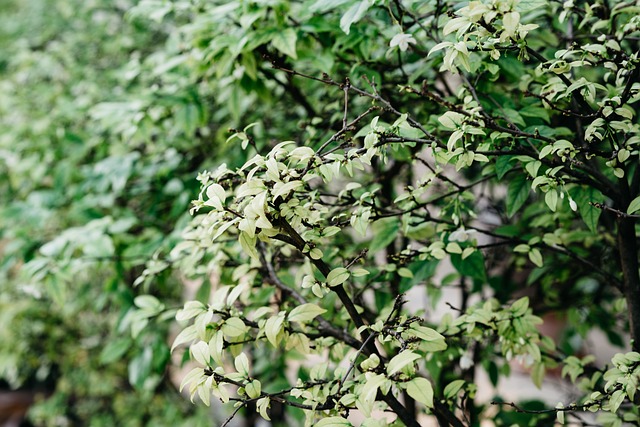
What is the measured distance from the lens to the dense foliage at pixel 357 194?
3.33 ft

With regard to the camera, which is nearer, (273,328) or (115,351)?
(273,328)

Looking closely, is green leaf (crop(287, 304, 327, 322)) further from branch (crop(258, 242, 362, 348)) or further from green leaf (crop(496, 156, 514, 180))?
green leaf (crop(496, 156, 514, 180))

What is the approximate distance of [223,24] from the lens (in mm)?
1591

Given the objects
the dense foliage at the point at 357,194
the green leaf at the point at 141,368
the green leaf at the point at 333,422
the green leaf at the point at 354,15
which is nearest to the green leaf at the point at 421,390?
the dense foliage at the point at 357,194

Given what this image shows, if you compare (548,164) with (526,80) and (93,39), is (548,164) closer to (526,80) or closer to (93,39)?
(526,80)

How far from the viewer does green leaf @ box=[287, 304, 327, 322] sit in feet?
3.40

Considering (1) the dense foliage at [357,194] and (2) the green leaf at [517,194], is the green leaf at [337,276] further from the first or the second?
(2) the green leaf at [517,194]

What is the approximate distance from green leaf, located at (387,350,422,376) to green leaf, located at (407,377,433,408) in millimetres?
37

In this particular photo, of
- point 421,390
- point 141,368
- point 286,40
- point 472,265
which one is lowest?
point 141,368

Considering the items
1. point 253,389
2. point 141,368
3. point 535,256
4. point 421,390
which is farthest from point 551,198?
point 141,368

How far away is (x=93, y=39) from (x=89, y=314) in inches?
66.0

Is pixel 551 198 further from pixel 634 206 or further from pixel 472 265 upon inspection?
pixel 472 265

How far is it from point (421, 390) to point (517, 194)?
1.78 feet

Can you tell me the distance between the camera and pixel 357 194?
1.37 metres
